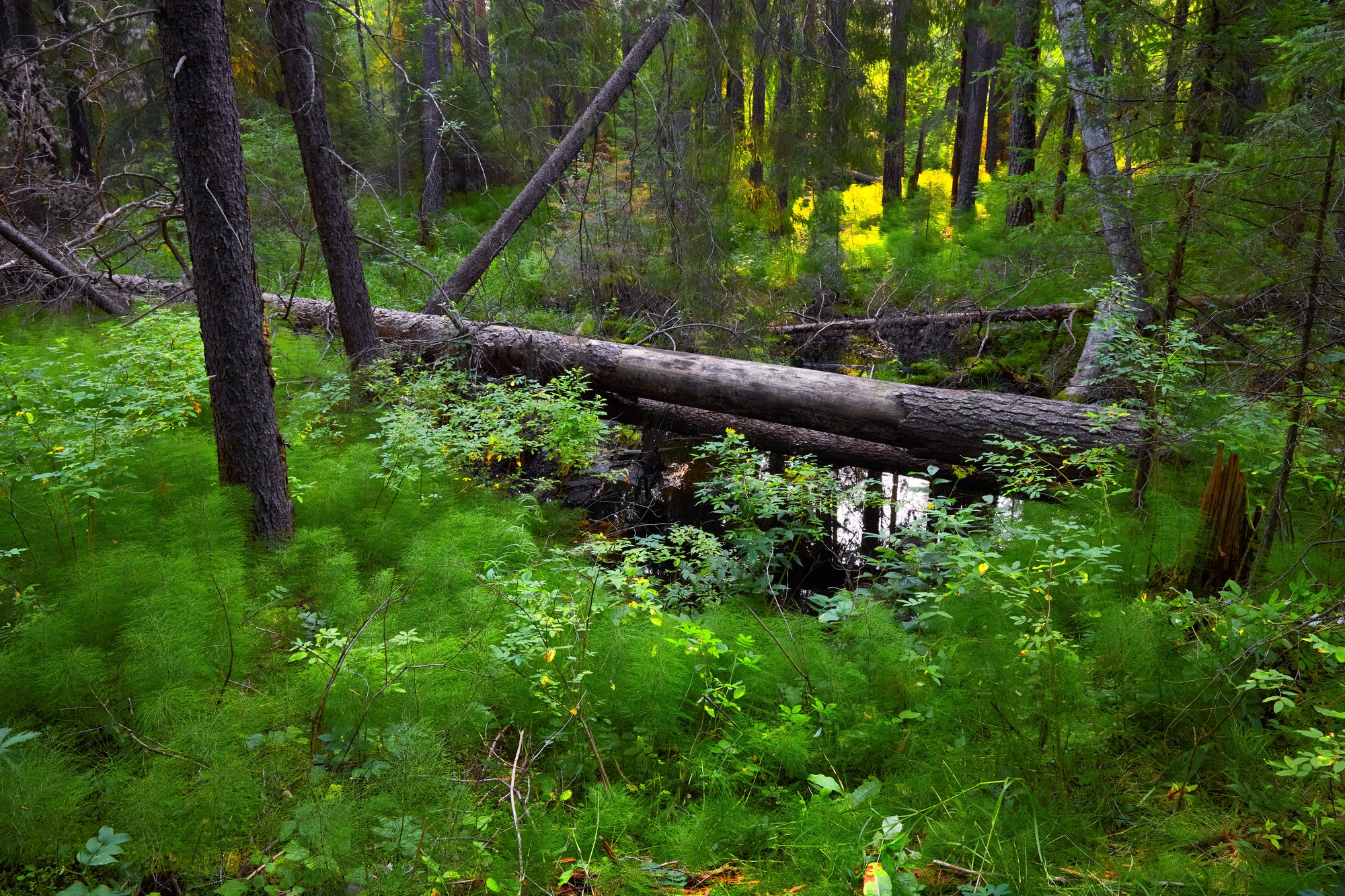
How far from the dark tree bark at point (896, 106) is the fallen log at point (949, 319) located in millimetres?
2365

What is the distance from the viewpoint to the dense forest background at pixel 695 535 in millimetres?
2197

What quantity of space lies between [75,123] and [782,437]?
500 inches

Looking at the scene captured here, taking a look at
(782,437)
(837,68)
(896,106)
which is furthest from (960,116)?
(782,437)

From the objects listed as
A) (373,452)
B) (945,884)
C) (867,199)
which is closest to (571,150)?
(373,452)

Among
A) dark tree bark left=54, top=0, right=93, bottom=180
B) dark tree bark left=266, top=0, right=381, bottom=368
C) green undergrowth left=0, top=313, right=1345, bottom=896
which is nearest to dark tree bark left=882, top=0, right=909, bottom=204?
green undergrowth left=0, top=313, right=1345, bottom=896

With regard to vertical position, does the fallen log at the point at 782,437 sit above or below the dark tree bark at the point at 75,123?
below

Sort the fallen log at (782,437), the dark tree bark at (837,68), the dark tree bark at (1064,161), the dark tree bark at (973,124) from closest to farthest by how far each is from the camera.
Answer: the dark tree bark at (1064,161) < the fallen log at (782,437) < the dark tree bark at (837,68) < the dark tree bark at (973,124)

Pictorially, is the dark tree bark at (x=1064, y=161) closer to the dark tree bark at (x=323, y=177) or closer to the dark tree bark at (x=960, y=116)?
the dark tree bark at (x=960, y=116)

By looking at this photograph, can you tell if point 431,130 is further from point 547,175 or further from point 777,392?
point 777,392

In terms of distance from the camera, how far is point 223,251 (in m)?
3.79

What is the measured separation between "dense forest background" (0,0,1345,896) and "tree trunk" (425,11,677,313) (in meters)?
0.06

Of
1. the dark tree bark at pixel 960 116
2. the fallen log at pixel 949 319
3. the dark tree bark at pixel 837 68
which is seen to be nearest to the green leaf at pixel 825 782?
the dark tree bark at pixel 837 68

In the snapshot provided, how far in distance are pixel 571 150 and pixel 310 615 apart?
6.55m

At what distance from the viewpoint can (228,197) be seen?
12.4 feet
